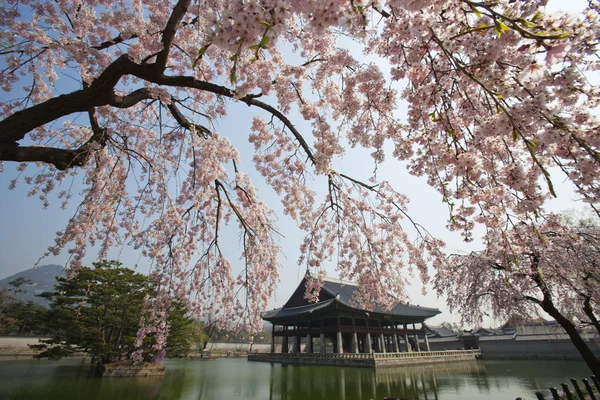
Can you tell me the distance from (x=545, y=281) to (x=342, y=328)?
1490 centimetres

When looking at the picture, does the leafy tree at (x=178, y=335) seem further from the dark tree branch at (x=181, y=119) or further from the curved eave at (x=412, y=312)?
the dark tree branch at (x=181, y=119)

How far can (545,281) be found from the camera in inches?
270

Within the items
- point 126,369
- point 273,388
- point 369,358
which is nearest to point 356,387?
point 273,388

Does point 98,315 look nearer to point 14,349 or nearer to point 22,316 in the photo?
point 14,349

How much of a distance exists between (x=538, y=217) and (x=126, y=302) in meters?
16.9

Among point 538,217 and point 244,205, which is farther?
point 244,205

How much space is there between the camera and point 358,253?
5113 mm

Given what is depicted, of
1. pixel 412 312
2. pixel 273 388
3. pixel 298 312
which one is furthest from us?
pixel 412 312

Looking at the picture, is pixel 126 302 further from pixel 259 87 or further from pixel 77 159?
pixel 259 87

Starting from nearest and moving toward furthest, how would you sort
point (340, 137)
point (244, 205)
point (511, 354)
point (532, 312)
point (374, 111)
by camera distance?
point (374, 111) < point (340, 137) < point (244, 205) < point (532, 312) < point (511, 354)

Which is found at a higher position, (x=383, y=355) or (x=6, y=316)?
(x=6, y=316)

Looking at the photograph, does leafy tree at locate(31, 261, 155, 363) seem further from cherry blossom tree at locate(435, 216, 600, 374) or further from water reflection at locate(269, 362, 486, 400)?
cherry blossom tree at locate(435, 216, 600, 374)

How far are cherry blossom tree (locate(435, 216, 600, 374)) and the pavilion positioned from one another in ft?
28.4

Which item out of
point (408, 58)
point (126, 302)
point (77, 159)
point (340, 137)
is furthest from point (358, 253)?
point (126, 302)
